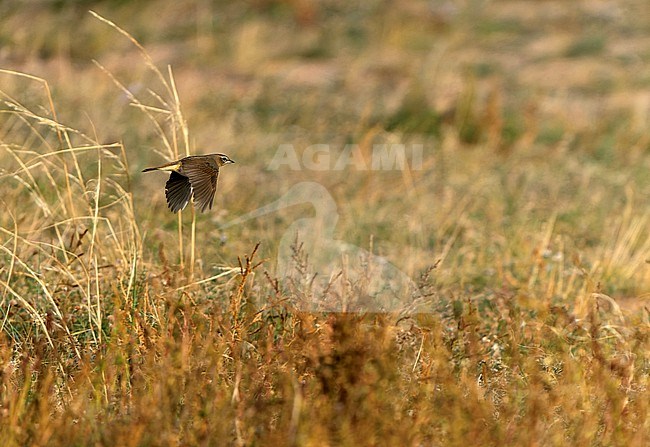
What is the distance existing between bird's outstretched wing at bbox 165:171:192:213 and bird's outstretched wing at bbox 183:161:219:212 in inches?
1.0

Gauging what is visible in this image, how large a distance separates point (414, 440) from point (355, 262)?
4.85 ft

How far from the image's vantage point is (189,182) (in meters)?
2.41

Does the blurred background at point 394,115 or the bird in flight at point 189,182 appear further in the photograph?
the blurred background at point 394,115

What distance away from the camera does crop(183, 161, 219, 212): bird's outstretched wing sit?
2.39m

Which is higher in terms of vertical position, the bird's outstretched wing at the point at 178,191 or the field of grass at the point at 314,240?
the bird's outstretched wing at the point at 178,191

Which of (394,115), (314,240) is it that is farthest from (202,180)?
(394,115)

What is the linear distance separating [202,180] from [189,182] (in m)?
0.03

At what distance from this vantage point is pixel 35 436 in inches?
80.8

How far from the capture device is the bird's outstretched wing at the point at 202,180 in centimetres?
239

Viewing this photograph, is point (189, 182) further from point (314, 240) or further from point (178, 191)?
point (314, 240)

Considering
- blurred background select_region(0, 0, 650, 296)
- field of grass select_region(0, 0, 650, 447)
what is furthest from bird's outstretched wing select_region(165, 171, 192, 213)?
blurred background select_region(0, 0, 650, 296)

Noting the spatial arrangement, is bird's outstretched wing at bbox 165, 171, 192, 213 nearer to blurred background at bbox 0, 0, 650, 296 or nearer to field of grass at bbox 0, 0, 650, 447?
field of grass at bbox 0, 0, 650, 447

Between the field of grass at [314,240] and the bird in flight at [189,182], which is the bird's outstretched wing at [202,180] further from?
the field of grass at [314,240]

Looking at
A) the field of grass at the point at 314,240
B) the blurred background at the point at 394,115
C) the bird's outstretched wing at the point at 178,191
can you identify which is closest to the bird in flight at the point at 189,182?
the bird's outstretched wing at the point at 178,191
